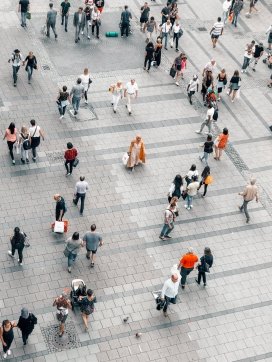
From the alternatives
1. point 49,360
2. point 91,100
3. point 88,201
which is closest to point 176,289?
point 49,360

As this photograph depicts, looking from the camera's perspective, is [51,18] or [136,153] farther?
[51,18]

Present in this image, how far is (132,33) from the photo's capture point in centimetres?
3369

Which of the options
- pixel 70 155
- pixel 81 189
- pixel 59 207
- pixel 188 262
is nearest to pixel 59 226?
pixel 59 207

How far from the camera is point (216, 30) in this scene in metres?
32.9

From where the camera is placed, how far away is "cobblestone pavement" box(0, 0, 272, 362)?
1977cm

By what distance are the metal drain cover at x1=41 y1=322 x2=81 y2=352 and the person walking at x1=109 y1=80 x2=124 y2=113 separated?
36.2 ft

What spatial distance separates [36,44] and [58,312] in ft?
54.2

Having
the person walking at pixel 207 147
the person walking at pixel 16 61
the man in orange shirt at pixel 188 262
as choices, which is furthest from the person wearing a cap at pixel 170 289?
the person walking at pixel 16 61

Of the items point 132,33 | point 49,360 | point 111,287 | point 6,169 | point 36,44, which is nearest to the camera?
point 49,360

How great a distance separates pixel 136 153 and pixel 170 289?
268 inches

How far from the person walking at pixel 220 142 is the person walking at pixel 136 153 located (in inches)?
118

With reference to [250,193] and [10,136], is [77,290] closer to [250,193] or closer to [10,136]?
[10,136]

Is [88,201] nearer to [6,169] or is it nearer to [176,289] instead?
[6,169]

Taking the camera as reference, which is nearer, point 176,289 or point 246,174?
point 176,289
